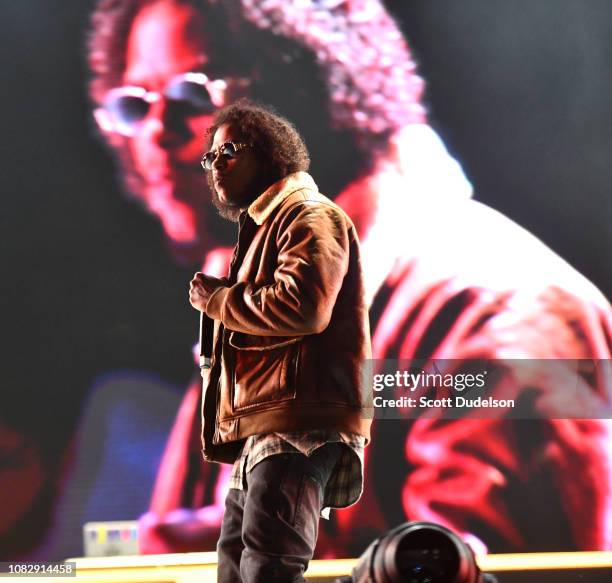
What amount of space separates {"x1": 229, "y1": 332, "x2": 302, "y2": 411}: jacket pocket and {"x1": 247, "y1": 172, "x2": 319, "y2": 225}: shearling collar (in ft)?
0.89

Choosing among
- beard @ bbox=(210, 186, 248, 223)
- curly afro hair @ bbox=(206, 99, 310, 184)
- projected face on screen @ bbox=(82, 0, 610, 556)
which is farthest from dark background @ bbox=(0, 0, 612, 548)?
curly afro hair @ bbox=(206, 99, 310, 184)

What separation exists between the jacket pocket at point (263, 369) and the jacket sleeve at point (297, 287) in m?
0.05

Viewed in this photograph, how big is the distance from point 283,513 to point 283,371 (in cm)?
28

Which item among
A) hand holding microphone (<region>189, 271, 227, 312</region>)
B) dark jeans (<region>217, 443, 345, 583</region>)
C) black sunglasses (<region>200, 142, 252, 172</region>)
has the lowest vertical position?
Answer: dark jeans (<region>217, 443, 345, 583</region>)

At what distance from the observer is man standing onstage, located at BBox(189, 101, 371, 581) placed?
1496mm

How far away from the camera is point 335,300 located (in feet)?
5.30

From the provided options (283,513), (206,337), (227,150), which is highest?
(227,150)

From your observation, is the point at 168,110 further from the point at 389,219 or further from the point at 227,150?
the point at 227,150

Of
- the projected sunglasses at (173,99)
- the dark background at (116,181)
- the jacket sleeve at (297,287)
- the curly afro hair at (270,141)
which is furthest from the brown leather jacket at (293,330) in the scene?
the projected sunglasses at (173,99)

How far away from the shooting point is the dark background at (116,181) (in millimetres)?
2951

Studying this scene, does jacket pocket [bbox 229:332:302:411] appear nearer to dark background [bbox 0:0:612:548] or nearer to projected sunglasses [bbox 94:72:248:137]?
dark background [bbox 0:0:612:548]

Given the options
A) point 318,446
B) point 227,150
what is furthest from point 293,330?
point 227,150

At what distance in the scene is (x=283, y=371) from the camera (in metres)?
1.59

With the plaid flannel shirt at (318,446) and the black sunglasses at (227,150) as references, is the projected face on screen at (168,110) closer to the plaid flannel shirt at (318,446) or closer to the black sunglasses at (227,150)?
the black sunglasses at (227,150)
